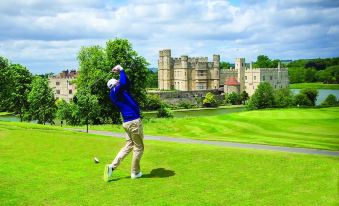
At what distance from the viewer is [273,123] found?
50781 mm

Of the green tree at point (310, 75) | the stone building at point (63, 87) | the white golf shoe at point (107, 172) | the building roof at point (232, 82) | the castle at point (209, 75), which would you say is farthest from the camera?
the green tree at point (310, 75)

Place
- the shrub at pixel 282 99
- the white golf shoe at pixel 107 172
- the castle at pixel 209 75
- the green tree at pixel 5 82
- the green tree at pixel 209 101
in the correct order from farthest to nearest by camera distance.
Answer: the castle at pixel 209 75 < the green tree at pixel 209 101 < the shrub at pixel 282 99 < the green tree at pixel 5 82 < the white golf shoe at pixel 107 172

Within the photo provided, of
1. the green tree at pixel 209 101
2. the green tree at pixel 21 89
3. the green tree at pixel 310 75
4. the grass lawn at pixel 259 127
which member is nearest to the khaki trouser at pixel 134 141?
the grass lawn at pixel 259 127

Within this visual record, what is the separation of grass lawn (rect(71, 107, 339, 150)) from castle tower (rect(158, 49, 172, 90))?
9659 cm

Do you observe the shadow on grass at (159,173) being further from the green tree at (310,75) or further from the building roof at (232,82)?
the green tree at (310,75)

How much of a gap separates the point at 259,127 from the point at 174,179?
37.7 meters

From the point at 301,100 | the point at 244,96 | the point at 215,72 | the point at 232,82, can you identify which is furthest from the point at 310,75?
the point at 301,100

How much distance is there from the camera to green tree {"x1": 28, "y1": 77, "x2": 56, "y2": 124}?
2714 inches

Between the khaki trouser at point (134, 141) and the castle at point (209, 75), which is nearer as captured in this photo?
the khaki trouser at point (134, 141)

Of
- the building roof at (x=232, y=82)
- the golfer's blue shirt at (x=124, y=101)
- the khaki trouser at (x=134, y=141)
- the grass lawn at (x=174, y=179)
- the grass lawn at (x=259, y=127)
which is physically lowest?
the grass lawn at (x=259, y=127)

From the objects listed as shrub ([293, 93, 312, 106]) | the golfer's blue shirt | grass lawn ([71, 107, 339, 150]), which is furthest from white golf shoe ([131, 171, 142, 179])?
shrub ([293, 93, 312, 106])

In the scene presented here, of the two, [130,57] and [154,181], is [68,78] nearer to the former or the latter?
[130,57]

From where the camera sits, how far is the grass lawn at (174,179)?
11180 mm

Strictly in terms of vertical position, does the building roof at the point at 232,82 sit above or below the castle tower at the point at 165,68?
below
